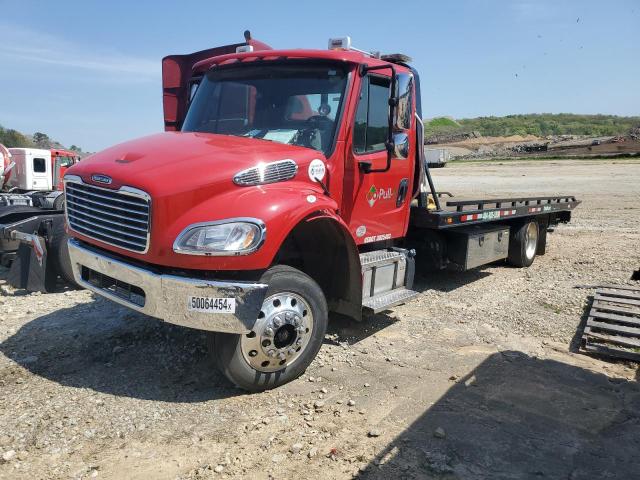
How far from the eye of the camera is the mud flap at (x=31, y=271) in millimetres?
6246

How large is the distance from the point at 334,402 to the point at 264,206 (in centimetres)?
156

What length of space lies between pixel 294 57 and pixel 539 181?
23.2 meters

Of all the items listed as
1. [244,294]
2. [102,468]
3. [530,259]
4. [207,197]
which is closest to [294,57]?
[207,197]

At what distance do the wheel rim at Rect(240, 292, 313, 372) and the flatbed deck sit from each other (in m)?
2.67

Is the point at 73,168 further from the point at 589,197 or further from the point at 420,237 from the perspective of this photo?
the point at 589,197

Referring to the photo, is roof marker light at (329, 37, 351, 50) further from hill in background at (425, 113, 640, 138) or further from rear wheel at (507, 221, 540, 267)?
hill in background at (425, 113, 640, 138)

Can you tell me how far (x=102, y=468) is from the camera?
3.00m

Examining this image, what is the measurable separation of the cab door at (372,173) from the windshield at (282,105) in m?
0.26

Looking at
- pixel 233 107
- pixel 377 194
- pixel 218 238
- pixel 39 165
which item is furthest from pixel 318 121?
pixel 39 165

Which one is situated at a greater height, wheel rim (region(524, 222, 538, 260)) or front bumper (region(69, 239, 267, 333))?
front bumper (region(69, 239, 267, 333))

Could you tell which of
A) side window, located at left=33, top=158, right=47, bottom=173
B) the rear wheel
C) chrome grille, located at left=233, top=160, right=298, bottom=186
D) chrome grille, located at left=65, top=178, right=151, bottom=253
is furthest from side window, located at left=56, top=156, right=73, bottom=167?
chrome grille, located at left=233, top=160, right=298, bottom=186

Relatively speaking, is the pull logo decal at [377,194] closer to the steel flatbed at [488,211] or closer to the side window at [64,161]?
the steel flatbed at [488,211]

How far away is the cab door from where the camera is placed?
185 inches

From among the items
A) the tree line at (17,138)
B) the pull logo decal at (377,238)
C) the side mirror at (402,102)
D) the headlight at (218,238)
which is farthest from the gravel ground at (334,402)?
the tree line at (17,138)
